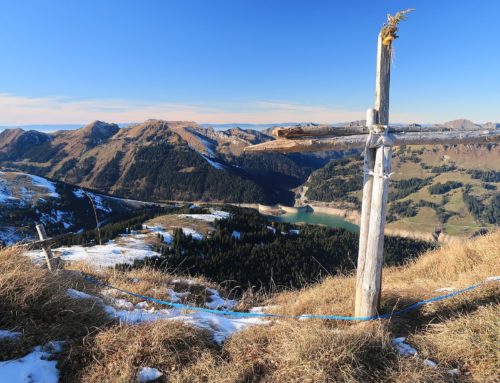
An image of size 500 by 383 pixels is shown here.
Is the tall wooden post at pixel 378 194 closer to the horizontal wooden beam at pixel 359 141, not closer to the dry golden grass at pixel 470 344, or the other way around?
the horizontal wooden beam at pixel 359 141

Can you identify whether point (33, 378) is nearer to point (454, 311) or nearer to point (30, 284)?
point (30, 284)

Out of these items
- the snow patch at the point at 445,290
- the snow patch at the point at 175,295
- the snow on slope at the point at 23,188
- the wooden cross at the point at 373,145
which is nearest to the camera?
the wooden cross at the point at 373,145

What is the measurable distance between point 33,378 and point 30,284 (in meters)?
1.72

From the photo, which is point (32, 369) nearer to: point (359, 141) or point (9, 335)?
point (9, 335)

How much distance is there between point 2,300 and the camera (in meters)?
5.02

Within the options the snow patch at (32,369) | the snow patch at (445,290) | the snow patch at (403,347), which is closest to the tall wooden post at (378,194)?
the snow patch at (403,347)

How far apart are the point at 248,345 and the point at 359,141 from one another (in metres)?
4.13

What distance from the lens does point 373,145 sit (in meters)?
6.03

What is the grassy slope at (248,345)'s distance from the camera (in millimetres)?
4426

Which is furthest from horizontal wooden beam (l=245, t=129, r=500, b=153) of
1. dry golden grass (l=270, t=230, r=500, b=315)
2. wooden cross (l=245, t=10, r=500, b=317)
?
dry golden grass (l=270, t=230, r=500, b=315)

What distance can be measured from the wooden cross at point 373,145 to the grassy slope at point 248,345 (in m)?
0.85

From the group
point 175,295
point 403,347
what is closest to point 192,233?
point 175,295

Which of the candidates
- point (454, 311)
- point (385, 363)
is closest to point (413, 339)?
point (385, 363)

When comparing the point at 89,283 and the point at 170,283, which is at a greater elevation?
the point at 89,283
